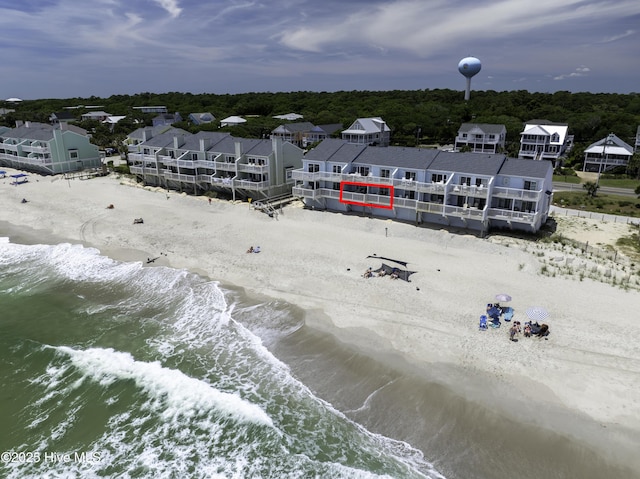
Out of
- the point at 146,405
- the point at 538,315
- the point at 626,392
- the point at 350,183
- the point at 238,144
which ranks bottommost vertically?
the point at 146,405

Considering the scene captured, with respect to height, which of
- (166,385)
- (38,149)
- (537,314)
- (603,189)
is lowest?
(166,385)

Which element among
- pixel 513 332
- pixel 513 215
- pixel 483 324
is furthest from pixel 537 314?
pixel 513 215

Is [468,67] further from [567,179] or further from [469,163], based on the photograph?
[469,163]

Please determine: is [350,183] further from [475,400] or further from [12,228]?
[12,228]

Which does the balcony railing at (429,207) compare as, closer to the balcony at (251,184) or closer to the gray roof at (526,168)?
the gray roof at (526,168)

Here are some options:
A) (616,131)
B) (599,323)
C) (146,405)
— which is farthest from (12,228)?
(616,131)

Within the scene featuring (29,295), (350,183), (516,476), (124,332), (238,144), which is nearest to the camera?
(516,476)

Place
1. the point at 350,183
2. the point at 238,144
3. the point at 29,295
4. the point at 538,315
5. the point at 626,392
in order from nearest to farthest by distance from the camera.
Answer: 1. the point at 626,392
2. the point at 538,315
3. the point at 29,295
4. the point at 350,183
5. the point at 238,144
